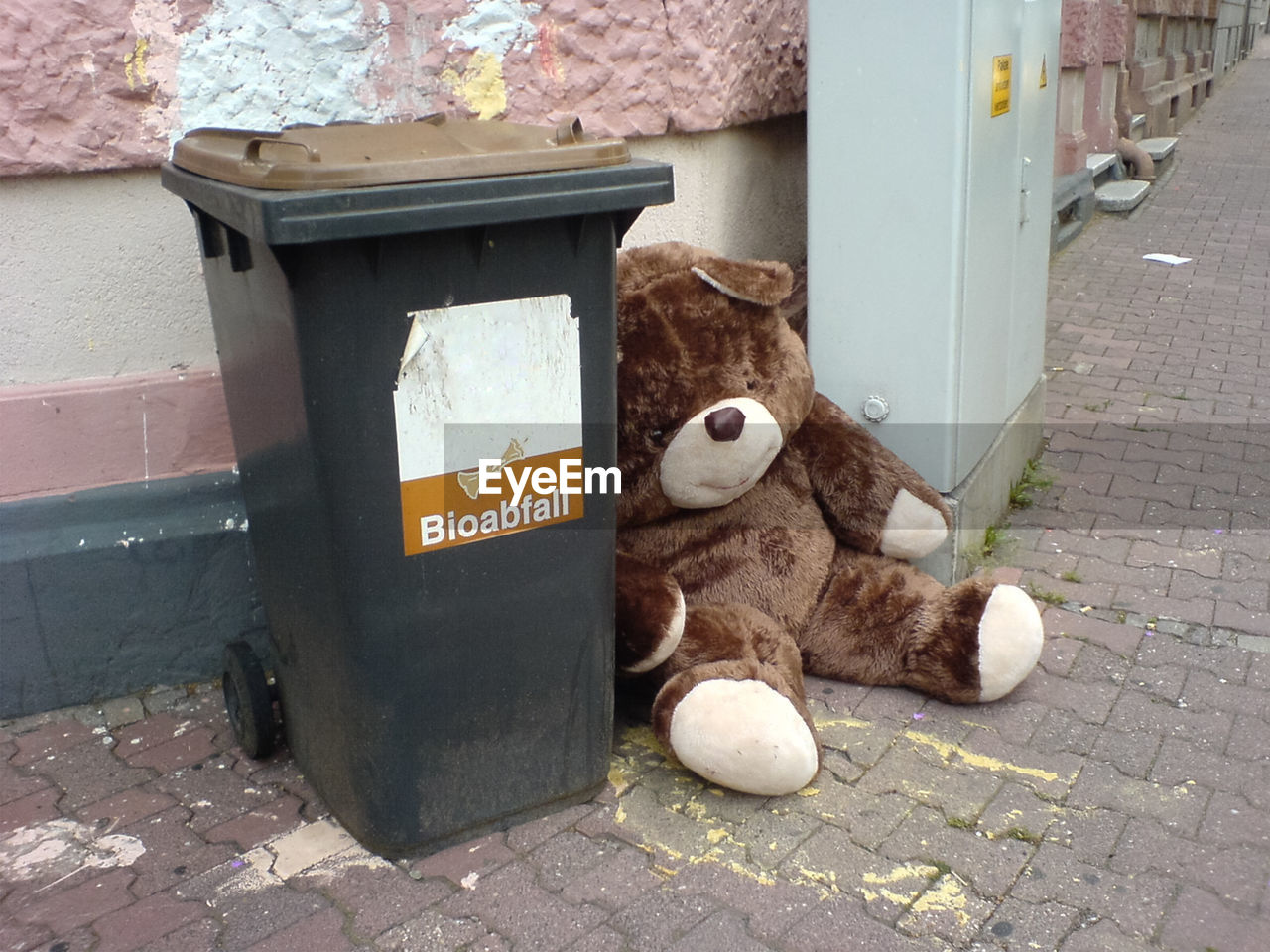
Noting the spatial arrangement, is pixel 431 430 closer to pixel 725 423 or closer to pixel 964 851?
pixel 725 423

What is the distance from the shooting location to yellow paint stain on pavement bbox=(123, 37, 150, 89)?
9.77 ft

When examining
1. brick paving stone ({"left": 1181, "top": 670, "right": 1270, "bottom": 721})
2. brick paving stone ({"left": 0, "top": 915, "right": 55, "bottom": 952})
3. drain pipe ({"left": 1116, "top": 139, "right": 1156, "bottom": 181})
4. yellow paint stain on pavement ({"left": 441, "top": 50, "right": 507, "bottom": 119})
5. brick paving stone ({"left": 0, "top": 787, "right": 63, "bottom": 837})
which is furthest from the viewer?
drain pipe ({"left": 1116, "top": 139, "right": 1156, "bottom": 181})

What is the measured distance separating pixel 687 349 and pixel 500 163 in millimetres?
821

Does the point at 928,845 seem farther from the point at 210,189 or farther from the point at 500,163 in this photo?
the point at 210,189

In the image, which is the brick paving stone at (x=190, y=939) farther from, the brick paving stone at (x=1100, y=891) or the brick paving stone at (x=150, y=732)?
the brick paving stone at (x=1100, y=891)

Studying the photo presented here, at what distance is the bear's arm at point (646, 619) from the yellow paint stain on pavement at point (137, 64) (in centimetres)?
172

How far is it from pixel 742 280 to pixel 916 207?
689 millimetres

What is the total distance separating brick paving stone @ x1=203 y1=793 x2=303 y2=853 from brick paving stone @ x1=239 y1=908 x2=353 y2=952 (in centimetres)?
32

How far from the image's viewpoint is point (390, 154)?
220 centimetres

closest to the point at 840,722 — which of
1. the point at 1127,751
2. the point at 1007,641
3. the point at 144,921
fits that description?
the point at 1007,641

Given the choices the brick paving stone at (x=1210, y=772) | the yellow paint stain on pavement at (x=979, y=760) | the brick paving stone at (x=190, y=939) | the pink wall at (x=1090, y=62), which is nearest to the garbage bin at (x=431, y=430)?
the brick paving stone at (x=190, y=939)

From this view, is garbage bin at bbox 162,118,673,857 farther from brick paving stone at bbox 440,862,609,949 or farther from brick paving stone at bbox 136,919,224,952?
brick paving stone at bbox 136,919,224,952

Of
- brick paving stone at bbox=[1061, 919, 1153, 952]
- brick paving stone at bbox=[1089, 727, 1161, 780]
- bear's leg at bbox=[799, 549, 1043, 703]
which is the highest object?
bear's leg at bbox=[799, 549, 1043, 703]

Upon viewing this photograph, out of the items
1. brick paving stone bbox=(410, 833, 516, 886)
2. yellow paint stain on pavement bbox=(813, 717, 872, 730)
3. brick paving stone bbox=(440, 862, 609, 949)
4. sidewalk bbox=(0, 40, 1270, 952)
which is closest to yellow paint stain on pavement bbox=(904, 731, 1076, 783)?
sidewalk bbox=(0, 40, 1270, 952)
